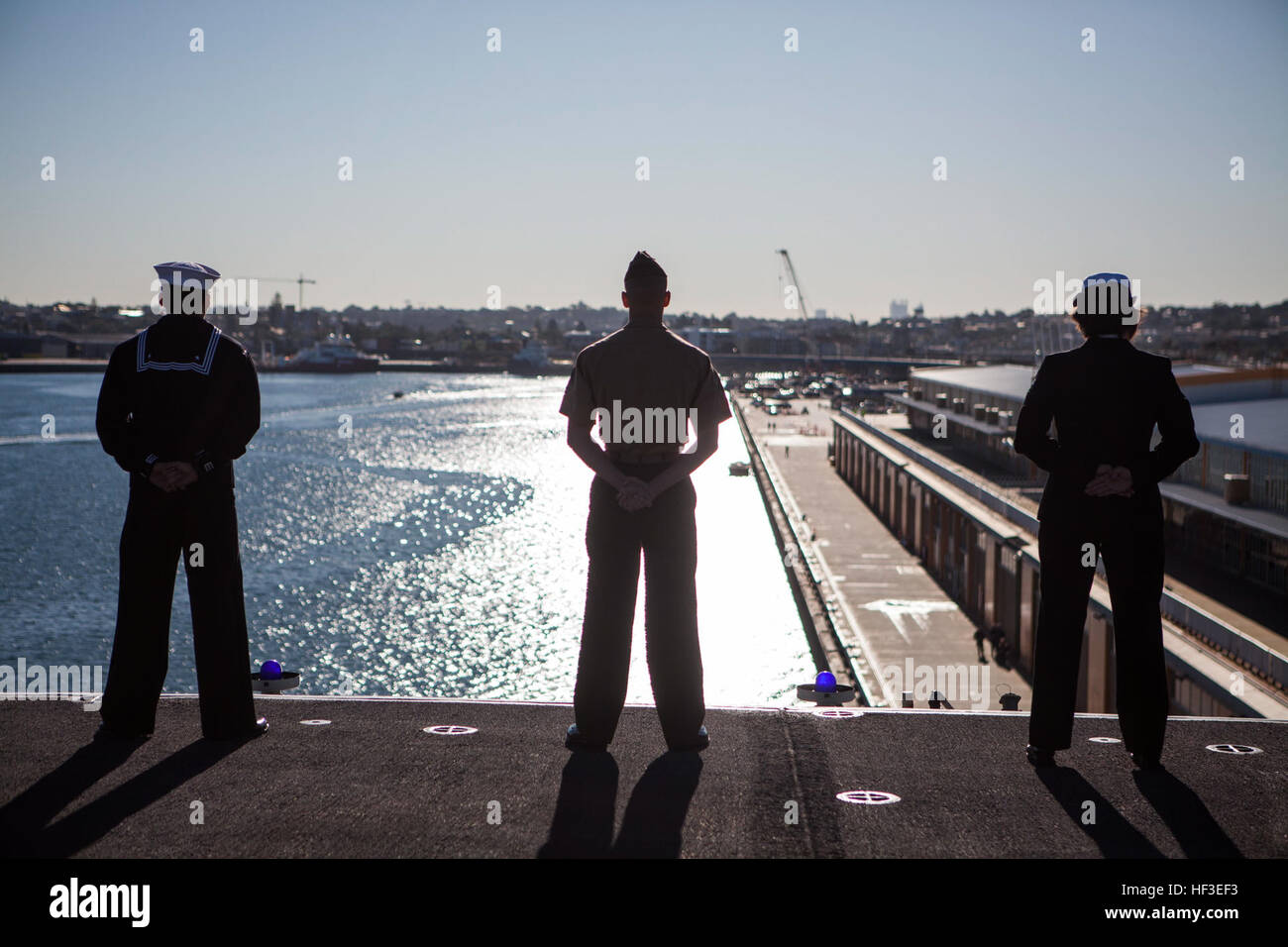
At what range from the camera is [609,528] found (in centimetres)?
627

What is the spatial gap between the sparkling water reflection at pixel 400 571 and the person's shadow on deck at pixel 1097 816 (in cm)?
2917

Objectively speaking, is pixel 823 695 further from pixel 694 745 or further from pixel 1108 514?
pixel 1108 514

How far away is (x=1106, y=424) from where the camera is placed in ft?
20.1

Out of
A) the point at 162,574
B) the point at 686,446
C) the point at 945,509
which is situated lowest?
the point at 945,509

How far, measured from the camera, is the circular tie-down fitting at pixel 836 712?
7121mm

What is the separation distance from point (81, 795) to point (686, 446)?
336 cm

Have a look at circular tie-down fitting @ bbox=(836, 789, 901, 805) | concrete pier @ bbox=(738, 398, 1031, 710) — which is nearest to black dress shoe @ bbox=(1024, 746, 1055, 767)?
circular tie-down fitting @ bbox=(836, 789, 901, 805)

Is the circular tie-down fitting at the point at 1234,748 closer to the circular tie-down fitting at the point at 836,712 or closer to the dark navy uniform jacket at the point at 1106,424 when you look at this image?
the dark navy uniform jacket at the point at 1106,424

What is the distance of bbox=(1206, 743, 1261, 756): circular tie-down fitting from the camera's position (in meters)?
6.55

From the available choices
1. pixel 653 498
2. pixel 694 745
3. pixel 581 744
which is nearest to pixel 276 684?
pixel 581 744

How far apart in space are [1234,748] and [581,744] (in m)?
3.57
